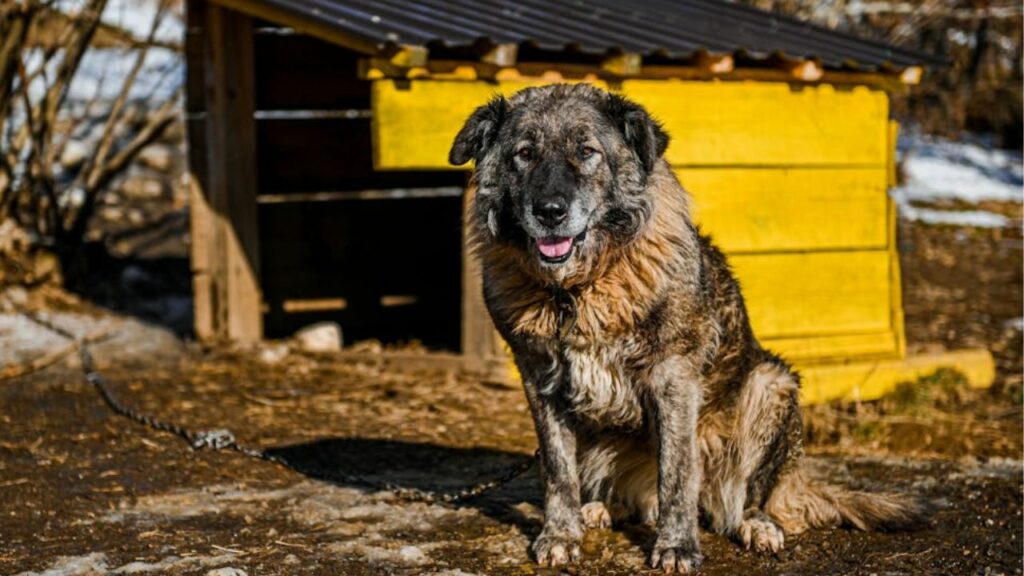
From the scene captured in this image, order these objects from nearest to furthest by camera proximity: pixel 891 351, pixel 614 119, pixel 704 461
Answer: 1. pixel 614 119
2. pixel 704 461
3. pixel 891 351

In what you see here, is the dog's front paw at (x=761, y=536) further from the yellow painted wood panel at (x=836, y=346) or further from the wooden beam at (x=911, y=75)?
the wooden beam at (x=911, y=75)

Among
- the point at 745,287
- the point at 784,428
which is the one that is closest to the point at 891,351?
the point at 745,287

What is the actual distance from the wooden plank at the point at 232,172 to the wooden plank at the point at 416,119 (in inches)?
96.3

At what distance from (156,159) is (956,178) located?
11.8m

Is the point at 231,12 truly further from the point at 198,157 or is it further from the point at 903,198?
the point at 903,198

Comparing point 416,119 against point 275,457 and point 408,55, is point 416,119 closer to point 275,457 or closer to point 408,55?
point 408,55

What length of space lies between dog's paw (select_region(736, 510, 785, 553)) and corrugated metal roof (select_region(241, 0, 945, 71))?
3429mm

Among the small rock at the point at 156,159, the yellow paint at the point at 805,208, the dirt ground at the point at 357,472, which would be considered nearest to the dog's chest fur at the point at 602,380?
the dirt ground at the point at 357,472

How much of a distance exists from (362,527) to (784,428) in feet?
5.90

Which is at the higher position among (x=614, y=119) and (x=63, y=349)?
(x=614, y=119)

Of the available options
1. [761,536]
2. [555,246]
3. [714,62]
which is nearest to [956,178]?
[714,62]

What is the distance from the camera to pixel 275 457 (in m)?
6.45

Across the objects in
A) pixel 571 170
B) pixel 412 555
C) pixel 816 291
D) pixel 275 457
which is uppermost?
pixel 571 170

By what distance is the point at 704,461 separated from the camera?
505cm
